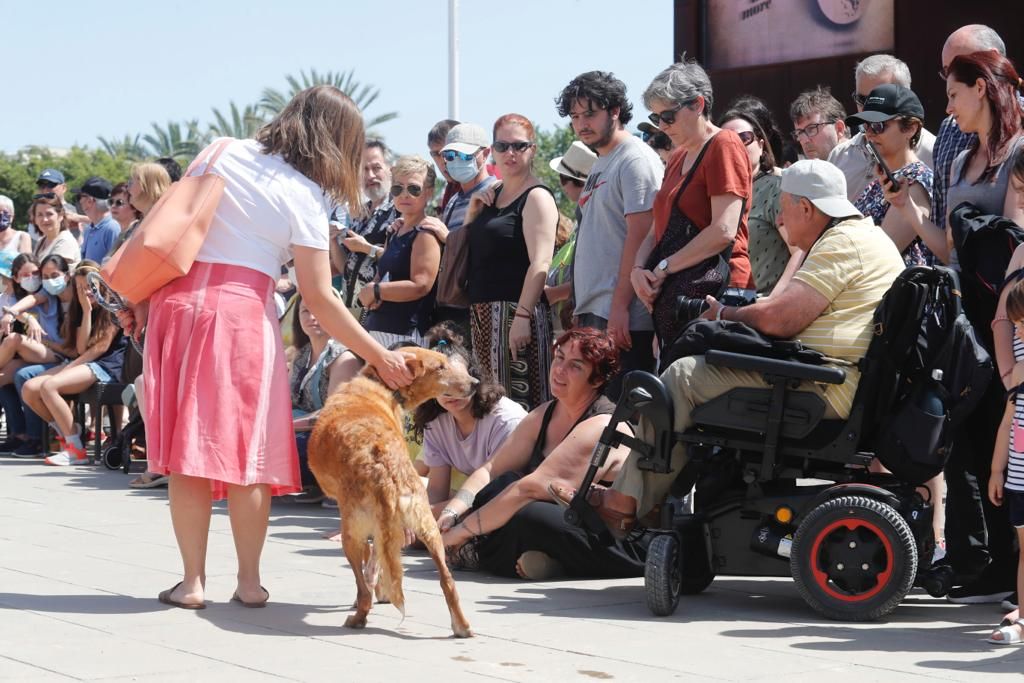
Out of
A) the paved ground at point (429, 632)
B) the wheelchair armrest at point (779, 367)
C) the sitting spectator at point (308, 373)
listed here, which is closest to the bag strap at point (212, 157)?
the paved ground at point (429, 632)

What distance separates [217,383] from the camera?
547 centimetres

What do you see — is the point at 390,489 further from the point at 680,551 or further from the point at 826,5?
the point at 826,5

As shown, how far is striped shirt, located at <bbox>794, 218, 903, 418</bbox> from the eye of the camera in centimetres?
571

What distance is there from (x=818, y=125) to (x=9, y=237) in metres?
9.26

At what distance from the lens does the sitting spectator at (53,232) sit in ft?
42.9

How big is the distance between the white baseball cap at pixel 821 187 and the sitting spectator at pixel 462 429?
6.93 ft

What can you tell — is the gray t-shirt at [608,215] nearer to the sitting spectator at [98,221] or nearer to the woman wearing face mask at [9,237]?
the sitting spectator at [98,221]

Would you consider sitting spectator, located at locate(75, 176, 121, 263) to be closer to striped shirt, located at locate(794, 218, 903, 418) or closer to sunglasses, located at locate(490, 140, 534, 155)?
sunglasses, located at locate(490, 140, 534, 155)

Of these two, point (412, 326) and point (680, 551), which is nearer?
point (680, 551)

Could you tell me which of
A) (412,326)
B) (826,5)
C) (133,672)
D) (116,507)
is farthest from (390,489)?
(826,5)

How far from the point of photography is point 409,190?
8.90 m

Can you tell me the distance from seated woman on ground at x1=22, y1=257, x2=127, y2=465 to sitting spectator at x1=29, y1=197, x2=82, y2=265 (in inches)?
30.4

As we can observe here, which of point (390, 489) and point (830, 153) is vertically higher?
point (830, 153)

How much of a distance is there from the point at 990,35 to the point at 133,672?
503 centimetres
